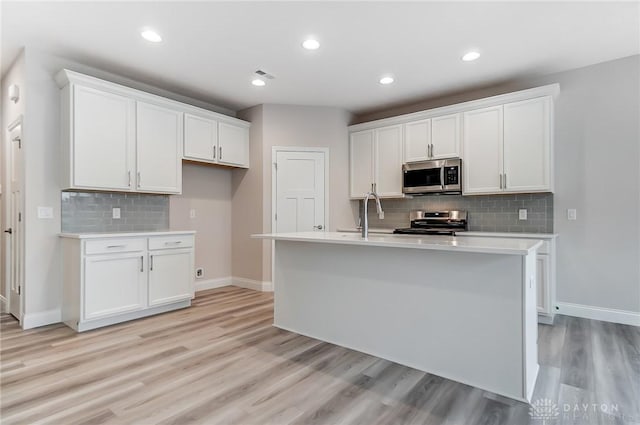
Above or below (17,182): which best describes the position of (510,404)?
below

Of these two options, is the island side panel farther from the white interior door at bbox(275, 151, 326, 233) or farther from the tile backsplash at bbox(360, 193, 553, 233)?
the tile backsplash at bbox(360, 193, 553, 233)

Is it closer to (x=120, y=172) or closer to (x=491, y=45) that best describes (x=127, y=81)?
(x=120, y=172)

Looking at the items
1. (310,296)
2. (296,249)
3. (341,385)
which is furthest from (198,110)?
(341,385)

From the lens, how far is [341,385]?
84.9 inches

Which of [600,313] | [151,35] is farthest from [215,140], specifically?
[600,313]

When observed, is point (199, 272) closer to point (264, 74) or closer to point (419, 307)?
point (264, 74)

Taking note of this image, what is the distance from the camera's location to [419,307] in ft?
7.79

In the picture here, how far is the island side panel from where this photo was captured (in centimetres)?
203

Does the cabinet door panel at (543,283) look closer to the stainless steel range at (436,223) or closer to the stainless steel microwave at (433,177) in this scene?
the stainless steel range at (436,223)

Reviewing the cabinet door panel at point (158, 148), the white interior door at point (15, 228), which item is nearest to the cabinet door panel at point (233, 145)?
the cabinet door panel at point (158, 148)

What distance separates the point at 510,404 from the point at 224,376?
176cm

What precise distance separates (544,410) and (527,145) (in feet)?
9.22

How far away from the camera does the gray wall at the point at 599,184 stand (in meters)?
3.40

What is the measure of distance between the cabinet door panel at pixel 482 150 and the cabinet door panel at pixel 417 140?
18.9 inches
